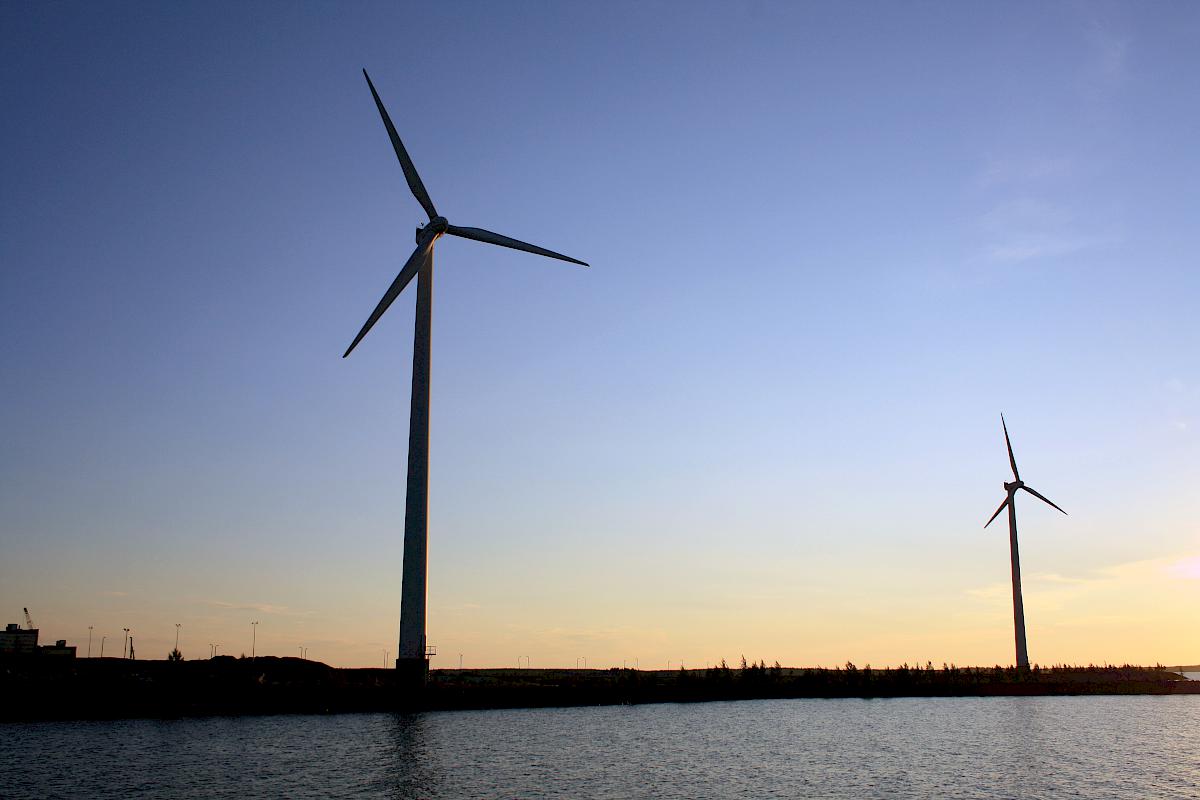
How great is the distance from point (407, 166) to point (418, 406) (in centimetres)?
2591

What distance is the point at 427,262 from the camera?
106 m

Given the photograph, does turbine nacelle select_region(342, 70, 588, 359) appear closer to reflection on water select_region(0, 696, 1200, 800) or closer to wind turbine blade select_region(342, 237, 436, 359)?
wind turbine blade select_region(342, 237, 436, 359)

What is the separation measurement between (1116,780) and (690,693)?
89.1 m

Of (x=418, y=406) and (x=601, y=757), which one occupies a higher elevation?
(x=418, y=406)

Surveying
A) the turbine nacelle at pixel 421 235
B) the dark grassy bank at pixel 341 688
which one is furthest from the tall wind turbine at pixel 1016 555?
the turbine nacelle at pixel 421 235

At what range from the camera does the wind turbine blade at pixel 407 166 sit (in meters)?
103

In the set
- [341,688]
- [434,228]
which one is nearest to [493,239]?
[434,228]

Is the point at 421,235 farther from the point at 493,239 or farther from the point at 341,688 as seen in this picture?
the point at 341,688

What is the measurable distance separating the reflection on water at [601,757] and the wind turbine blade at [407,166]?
5312 centimetres

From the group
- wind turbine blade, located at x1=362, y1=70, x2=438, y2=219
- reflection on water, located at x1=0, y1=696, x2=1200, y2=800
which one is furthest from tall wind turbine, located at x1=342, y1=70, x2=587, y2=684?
reflection on water, located at x1=0, y1=696, x2=1200, y2=800

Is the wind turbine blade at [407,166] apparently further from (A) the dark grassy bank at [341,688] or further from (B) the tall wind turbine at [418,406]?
(A) the dark grassy bank at [341,688]

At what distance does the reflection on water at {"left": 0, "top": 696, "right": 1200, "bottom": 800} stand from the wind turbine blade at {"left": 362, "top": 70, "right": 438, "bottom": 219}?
53.1 m

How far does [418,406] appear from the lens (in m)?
98.8

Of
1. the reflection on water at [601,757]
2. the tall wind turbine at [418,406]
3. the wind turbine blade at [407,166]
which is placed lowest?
the reflection on water at [601,757]
